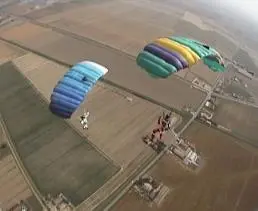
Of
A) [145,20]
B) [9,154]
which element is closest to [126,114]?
[9,154]

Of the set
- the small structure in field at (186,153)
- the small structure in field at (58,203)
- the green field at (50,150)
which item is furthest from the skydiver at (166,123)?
the small structure in field at (58,203)

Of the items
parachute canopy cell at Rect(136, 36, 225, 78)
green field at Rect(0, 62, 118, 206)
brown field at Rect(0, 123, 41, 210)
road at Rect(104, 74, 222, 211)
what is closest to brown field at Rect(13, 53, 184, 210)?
road at Rect(104, 74, 222, 211)

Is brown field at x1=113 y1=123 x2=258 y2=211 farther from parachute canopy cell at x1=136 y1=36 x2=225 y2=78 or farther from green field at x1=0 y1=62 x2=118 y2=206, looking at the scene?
parachute canopy cell at x1=136 y1=36 x2=225 y2=78

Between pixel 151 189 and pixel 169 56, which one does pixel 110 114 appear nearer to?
pixel 169 56

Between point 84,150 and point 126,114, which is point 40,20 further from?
point 84,150

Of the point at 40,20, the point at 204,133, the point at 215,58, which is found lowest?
the point at 40,20
